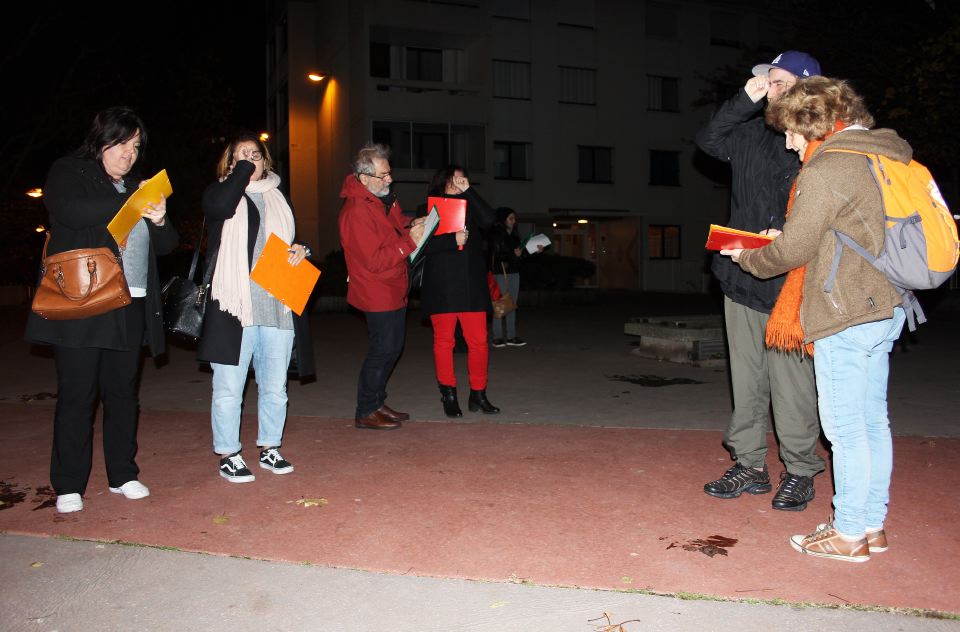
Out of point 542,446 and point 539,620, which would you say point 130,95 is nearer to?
point 542,446

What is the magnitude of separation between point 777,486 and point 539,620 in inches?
87.0

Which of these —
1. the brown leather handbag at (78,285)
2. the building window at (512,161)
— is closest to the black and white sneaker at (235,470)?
the brown leather handbag at (78,285)

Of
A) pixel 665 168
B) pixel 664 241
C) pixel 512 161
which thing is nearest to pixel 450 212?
pixel 512 161

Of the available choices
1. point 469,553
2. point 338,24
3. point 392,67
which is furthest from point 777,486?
point 338,24

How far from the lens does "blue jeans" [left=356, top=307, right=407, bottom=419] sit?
20.1 feet

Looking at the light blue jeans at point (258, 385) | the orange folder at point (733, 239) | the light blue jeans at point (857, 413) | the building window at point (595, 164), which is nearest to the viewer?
the light blue jeans at point (857, 413)

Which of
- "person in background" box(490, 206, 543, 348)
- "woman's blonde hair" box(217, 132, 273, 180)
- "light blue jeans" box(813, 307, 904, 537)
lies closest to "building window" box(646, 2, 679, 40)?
"person in background" box(490, 206, 543, 348)

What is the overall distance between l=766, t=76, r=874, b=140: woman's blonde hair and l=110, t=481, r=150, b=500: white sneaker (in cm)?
385

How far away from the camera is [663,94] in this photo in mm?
33688

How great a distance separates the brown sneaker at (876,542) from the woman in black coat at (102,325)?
3725mm

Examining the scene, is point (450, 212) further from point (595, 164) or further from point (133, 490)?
point (595, 164)

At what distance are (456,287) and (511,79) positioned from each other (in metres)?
26.3

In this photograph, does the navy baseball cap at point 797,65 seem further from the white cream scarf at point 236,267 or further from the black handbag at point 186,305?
the black handbag at point 186,305

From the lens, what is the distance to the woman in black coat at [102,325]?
13.5 ft
